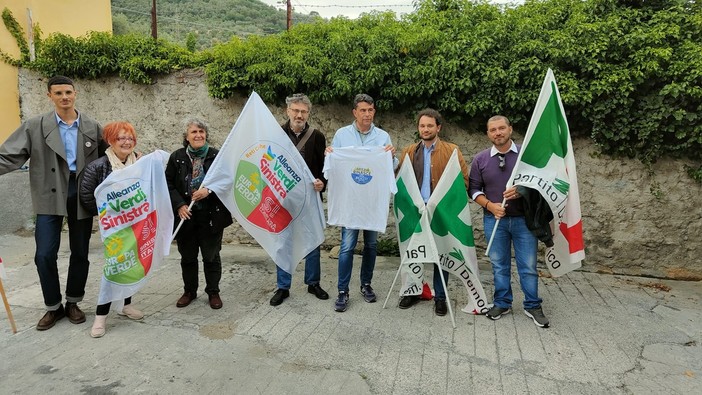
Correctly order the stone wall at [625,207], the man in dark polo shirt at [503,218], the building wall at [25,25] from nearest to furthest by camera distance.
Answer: the man in dark polo shirt at [503,218]
the stone wall at [625,207]
the building wall at [25,25]

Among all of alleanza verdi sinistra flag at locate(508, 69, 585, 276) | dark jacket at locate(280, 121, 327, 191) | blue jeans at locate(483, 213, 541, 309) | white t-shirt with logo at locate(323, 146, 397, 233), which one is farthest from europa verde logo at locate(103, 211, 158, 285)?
alleanza verdi sinistra flag at locate(508, 69, 585, 276)

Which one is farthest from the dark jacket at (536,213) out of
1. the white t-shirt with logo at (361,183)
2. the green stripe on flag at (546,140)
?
the white t-shirt with logo at (361,183)

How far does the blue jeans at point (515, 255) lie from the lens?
3.85 metres

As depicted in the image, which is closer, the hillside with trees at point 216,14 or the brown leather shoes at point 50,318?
the brown leather shoes at point 50,318

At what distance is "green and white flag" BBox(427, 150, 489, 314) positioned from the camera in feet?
12.9

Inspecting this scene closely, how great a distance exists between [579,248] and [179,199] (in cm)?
343

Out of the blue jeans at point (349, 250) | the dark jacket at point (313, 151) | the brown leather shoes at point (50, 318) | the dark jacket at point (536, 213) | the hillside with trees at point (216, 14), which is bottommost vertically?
the brown leather shoes at point (50, 318)

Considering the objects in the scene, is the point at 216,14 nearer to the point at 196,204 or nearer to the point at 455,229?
the point at 196,204

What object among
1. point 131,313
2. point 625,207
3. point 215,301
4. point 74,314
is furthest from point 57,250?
point 625,207

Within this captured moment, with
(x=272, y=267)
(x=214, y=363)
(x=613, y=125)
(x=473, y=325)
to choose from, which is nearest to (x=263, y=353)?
(x=214, y=363)

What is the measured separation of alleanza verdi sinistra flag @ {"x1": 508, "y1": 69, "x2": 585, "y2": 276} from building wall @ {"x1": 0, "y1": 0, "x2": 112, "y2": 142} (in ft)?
24.4

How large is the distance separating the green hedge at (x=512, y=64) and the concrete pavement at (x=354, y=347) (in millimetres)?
1981

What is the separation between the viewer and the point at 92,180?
11.9ft

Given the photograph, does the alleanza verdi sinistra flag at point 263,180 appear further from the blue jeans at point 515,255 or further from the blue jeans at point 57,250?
the blue jeans at point 515,255
